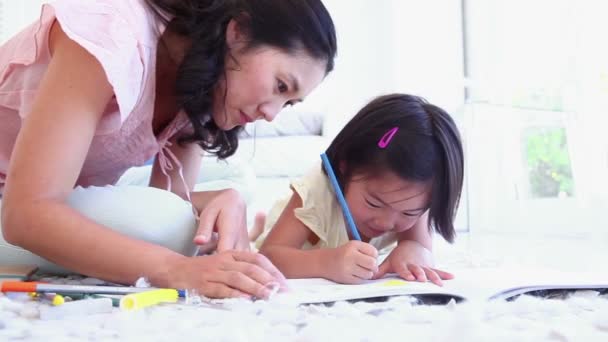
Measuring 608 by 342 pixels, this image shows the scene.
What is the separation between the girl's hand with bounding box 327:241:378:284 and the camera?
0.76 m

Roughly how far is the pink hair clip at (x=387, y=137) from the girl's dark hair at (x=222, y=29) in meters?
0.23

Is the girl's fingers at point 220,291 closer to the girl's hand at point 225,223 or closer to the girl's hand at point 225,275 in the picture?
the girl's hand at point 225,275

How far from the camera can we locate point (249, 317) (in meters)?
0.50

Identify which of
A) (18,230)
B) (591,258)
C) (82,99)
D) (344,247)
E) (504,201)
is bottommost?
(504,201)

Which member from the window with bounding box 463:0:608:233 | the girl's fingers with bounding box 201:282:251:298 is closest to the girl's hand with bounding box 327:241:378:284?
the girl's fingers with bounding box 201:282:251:298

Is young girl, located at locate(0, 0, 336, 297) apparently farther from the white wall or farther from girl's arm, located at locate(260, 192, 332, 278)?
the white wall

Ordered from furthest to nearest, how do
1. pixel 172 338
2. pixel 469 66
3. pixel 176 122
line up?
pixel 469 66 < pixel 176 122 < pixel 172 338

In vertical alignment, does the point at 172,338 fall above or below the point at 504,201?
above

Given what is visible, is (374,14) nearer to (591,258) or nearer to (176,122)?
(591,258)

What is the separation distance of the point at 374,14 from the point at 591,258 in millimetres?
2024

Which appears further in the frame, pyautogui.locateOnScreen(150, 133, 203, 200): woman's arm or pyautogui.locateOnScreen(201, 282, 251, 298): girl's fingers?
pyautogui.locateOnScreen(150, 133, 203, 200): woman's arm

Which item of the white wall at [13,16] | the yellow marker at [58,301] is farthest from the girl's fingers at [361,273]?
the white wall at [13,16]

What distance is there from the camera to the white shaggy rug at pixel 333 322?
43 centimetres

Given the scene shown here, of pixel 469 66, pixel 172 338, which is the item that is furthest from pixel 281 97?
pixel 469 66
